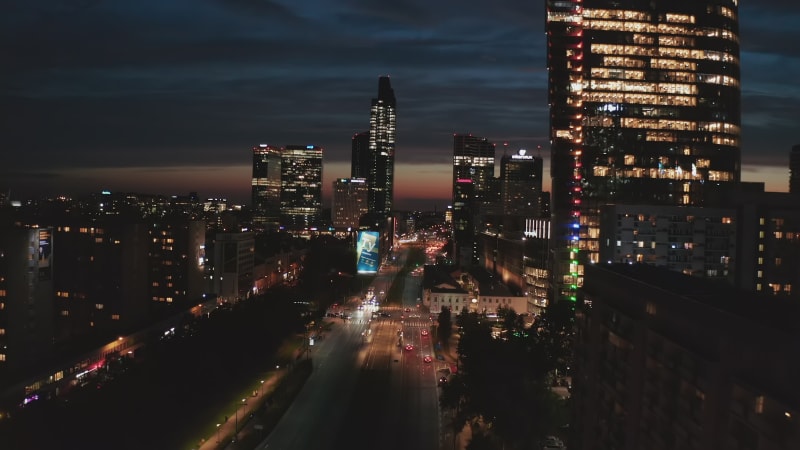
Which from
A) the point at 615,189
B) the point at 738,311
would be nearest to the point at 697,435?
the point at 738,311

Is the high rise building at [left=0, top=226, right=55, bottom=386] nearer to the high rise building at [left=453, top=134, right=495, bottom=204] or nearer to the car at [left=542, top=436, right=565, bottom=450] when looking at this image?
the car at [left=542, top=436, right=565, bottom=450]

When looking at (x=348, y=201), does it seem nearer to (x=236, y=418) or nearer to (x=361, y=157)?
(x=361, y=157)

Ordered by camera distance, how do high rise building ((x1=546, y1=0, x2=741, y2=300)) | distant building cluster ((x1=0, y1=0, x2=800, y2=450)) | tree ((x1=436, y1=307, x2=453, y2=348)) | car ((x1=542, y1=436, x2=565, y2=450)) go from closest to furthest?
distant building cluster ((x1=0, y1=0, x2=800, y2=450)) < car ((x1=542, y1=436, x2=565, y2=450)) < tree ((x1=436, y1=307, x2=453, y2=348)) < high rise building ((x1=546, y1=0, x2=741, y2=300))

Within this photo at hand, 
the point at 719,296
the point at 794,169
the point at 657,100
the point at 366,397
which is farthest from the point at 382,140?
the point at 719,296

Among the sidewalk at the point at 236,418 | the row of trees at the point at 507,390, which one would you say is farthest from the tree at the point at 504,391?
the sidewalk at the point at 236,418

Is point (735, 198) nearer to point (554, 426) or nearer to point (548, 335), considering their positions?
point (548, 335)

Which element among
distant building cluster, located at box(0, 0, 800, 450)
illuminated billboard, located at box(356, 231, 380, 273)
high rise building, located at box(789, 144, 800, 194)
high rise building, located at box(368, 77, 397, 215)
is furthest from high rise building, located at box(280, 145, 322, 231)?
high rise building, located at box(789, 144, 800, 194)
